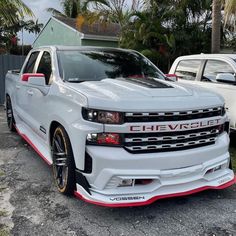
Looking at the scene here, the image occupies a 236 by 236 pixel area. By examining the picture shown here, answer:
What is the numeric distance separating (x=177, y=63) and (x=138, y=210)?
4.98m

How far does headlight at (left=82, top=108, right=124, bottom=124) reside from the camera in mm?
3602

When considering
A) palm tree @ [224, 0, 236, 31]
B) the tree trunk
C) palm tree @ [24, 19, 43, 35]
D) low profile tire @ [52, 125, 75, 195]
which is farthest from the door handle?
palm tree @ [24, 19, 43, 35]

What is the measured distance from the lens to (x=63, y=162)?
4203 mm

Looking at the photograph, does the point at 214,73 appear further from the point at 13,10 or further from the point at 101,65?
the point at 13,10

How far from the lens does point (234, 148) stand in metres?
6.86

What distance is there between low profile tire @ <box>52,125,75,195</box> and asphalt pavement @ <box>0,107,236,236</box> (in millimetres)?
188

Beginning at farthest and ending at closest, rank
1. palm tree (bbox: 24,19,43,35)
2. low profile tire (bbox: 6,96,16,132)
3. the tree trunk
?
A: palm tree (bbox: 24,19,43,35), the tree trunk, low profile tire (bbox: 6,96,16,132)

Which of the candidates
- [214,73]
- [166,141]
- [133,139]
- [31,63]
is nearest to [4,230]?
[133,139]

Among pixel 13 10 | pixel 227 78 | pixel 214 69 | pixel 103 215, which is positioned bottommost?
pixel 103 215

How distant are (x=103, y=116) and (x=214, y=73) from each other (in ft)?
13.8

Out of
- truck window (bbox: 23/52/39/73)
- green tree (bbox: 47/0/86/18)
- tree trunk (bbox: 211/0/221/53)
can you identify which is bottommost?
truck window (bbox: 23/52/39/73)

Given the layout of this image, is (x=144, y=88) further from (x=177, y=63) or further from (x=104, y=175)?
(x=177, y=63)

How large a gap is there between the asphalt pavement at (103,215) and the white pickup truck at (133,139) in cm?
26

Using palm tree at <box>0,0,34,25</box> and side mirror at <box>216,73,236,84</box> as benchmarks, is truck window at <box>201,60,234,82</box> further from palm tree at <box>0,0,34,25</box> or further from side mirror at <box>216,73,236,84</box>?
palm tree at <box>0,0,34,25</box>
